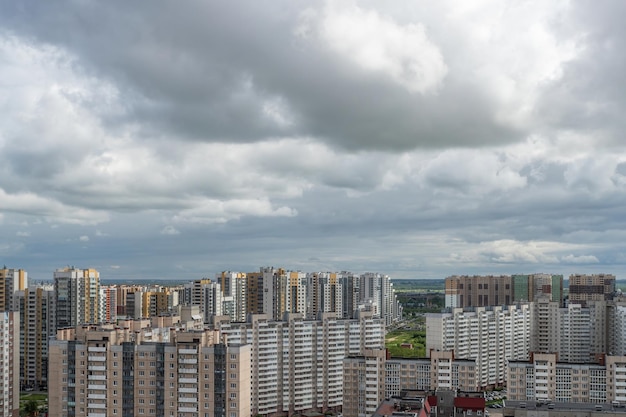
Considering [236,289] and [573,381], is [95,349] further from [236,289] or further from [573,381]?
[236,289]

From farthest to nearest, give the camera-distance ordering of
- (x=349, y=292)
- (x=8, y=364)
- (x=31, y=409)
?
(x=349, y=292)
(x=31, y=409)
(x=8, y=364)

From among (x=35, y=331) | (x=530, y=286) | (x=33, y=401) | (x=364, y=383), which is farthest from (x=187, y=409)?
(x=530, y=286)

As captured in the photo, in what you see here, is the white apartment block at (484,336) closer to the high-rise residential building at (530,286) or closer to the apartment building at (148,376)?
the high-rise residential building at (530,286)

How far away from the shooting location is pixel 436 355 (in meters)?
36.7

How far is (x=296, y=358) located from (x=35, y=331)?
2000 centimetres

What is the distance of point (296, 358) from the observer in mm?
41062

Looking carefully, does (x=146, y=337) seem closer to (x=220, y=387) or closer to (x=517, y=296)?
(x=220, y=387)

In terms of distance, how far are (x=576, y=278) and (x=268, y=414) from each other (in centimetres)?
3901

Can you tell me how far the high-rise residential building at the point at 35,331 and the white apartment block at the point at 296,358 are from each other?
52.5ft

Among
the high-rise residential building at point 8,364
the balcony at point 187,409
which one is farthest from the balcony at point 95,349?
the high-rise residential building at point 8,364

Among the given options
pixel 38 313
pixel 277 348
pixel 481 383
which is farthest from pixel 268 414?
pixel 38 313

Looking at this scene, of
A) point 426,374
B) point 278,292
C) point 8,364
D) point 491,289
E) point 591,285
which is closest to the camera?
point 8,364

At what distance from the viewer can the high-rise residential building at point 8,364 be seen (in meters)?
34.5

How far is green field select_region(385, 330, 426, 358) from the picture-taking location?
61.8 metres
